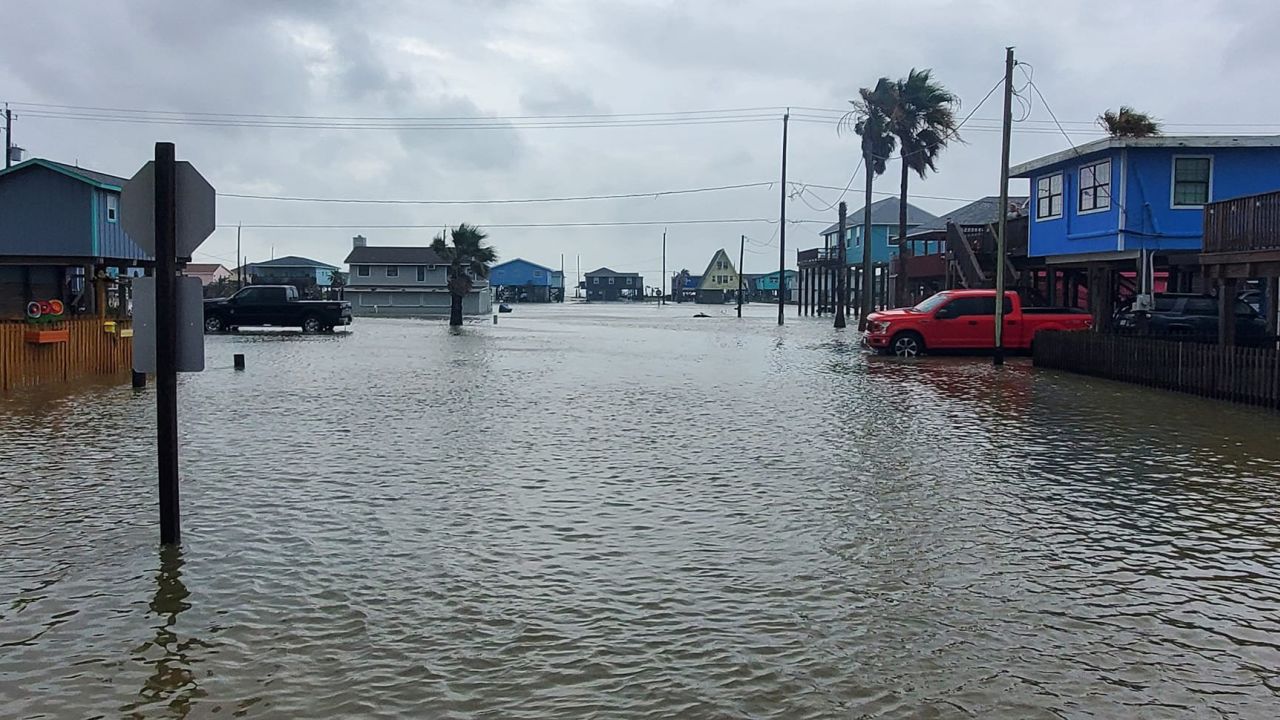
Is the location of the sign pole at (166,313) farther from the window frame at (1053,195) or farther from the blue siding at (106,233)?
the window frame at (1053,195)

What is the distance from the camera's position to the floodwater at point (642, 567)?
540cm

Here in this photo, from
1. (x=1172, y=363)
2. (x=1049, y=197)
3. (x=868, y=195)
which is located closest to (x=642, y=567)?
(x=1172, y=363)

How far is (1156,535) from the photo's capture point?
8.75 metres

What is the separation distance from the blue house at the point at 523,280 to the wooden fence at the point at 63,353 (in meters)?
127

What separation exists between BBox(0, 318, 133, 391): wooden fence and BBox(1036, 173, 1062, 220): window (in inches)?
995

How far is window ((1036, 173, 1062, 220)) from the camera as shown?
3322 cm

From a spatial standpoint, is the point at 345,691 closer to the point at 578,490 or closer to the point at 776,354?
the point at 578,490

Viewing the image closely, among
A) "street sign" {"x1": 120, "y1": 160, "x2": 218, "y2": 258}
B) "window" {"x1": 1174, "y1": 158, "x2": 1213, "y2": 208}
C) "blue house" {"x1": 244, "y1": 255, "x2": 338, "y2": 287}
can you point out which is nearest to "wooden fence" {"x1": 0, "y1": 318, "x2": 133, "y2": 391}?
"street sign" {"x1": 120, "y1": 160, "x2": 218, "y2": 258}

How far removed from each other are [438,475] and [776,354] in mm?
21865

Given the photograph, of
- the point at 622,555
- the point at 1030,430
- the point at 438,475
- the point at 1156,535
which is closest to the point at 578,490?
the point at 438,475

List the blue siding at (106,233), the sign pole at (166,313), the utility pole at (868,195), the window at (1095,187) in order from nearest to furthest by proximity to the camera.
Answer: the sign pole at (166,313)
the window at (1095,187)
the blue siding at (106,233)
the utility pole at (868,195)

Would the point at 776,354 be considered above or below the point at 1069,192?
below

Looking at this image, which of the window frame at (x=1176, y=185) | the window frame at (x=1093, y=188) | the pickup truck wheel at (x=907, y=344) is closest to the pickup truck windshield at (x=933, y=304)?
the pickup truck wheel at (x=907, y=344)

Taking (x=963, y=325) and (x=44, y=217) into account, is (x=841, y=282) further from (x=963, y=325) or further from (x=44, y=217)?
(x=44, y=217)
